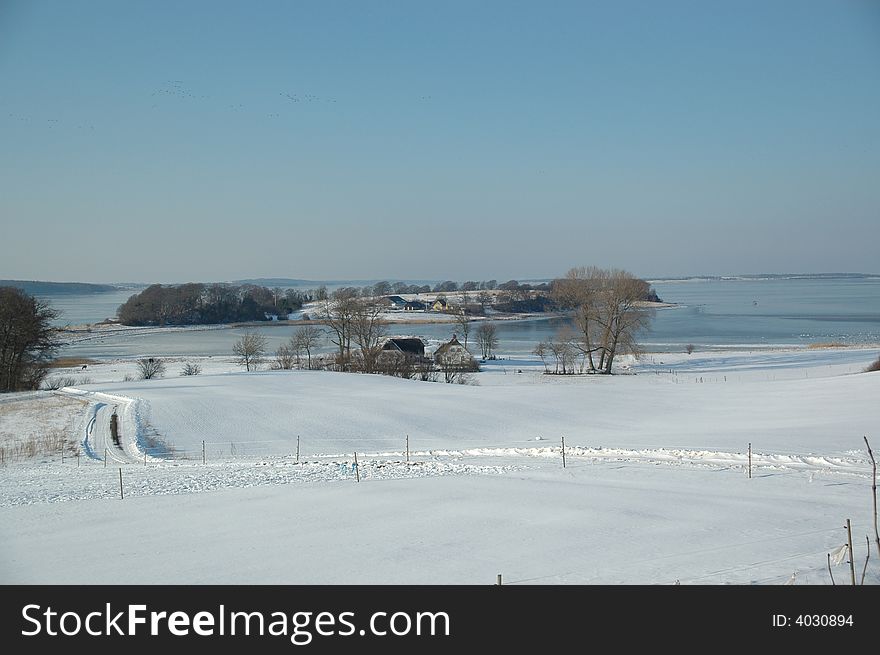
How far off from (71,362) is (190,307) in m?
49.0

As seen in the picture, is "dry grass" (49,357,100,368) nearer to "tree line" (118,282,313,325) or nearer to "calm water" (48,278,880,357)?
"calm water" (48,278,880,357)

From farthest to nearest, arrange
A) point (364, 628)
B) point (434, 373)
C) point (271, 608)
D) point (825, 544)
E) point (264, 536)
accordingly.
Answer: point (434, 373)
point (264, 536)
point (825, 544)
point (271, 608)
point (364, 628)

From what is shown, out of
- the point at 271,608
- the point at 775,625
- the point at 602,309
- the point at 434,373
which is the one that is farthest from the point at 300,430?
the point at 602,309

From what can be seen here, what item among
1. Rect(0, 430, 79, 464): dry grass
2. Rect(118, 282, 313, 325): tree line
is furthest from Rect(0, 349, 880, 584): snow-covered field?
Rect(118, 282, 313, 325): tree line

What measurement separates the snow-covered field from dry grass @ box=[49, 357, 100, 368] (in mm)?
27137

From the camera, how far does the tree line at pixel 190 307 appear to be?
100 m

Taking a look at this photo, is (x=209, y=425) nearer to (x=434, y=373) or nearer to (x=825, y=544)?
(x=825, y=544)

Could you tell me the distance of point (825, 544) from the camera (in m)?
8.73

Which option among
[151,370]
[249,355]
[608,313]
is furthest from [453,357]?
[151,370]

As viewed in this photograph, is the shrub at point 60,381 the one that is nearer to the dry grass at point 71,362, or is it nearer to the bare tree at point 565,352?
the dry grass at point 71,362

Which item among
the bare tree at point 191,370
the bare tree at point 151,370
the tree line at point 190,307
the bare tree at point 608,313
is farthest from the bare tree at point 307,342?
the tree line at point 190,307

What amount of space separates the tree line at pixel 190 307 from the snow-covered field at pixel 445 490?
2962 inches

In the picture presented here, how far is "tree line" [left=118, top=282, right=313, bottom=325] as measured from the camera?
10000 cm

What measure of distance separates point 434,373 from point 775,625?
1712 inches
